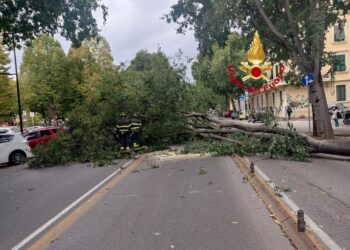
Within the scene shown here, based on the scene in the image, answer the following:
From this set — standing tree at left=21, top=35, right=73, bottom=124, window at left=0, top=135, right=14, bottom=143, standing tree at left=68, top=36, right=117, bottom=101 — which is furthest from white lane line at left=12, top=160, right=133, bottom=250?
standing tree at left=21, top=35, right=73, bottom=124

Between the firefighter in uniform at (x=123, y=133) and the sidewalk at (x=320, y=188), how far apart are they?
5179mm

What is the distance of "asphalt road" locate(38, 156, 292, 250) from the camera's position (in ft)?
19.2

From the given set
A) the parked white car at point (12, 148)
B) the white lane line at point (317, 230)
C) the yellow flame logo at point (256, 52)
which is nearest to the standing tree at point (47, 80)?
the parked white car at point (12, 148)

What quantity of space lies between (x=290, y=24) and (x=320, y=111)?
409 centimetres

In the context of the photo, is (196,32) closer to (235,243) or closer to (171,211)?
(171,211)

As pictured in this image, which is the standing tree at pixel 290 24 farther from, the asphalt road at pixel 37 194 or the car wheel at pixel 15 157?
the car wheel at pixel 15 157

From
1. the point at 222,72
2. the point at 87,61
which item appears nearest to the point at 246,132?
the point at 222,72

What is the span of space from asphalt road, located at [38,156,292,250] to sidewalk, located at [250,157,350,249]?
0.71 meters

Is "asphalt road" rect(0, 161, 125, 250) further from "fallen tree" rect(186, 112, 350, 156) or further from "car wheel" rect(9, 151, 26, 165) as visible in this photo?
"car wheel" rect(9, 151, 26, 165)

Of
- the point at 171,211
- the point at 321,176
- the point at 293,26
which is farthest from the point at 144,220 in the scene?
the point at 293,26

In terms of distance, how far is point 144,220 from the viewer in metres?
7.10

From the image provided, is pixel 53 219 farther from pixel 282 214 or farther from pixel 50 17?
pixel 50 17

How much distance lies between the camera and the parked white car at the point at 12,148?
20.5m

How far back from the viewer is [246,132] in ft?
56.4
